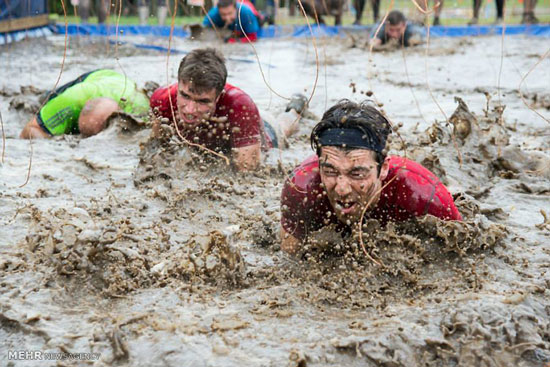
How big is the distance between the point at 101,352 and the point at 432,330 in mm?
1488

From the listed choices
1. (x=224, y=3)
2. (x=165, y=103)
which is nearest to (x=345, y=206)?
(x=165, y=103)

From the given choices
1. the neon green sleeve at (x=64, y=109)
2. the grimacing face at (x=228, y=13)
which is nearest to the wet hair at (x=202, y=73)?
the neon green sleeve at (x=64, y=109)

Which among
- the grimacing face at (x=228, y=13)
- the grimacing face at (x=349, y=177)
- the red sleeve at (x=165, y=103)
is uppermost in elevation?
the grimacing face at (x=228, y=13)

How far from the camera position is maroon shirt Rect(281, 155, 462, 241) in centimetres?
412

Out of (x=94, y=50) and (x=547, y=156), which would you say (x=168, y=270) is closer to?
(x=547, y=156)

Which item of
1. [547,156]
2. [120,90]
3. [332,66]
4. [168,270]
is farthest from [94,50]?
[168,270]

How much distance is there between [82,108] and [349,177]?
13.9 ft

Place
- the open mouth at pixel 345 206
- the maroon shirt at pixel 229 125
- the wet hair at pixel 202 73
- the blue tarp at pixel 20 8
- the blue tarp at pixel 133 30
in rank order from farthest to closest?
1. the blue tarp at pixel 133 30
2. the blue tarp at pixel 20 8
3. the maroon shirt at pixel 229 125
4. the wet hair at pixel 202 73
5. the open mouth at pixel 345 206

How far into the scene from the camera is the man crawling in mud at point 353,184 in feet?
13.0

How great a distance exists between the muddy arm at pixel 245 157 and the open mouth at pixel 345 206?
2.13 m

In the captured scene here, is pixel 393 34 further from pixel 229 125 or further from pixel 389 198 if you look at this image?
pixel 389 198

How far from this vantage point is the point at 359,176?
13.0 feet

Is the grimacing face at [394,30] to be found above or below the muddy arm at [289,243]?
above

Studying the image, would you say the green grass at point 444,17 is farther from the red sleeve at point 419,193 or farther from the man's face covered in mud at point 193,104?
the red sleeve at point 419,193
